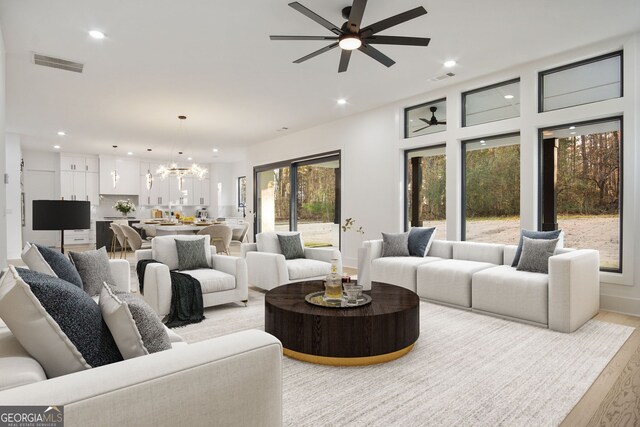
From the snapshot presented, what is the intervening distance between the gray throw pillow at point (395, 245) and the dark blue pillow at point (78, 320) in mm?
4276

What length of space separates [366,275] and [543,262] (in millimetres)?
1917

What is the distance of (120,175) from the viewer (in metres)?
11.7

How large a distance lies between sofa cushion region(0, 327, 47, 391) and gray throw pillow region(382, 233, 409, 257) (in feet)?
14.5

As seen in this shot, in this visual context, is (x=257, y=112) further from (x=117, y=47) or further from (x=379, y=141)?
(x=117, y=47)

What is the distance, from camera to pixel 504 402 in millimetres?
2219

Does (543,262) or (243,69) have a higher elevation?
(243,69)

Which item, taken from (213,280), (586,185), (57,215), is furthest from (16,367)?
(586,185)

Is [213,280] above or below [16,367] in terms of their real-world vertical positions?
below

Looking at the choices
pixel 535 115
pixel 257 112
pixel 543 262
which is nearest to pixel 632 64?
pixel 535 115

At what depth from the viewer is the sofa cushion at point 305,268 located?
4.73 meters

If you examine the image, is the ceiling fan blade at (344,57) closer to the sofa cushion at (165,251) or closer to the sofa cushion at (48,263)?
the sofa cushion at (165,251)

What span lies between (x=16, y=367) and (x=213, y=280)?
9.78 feet

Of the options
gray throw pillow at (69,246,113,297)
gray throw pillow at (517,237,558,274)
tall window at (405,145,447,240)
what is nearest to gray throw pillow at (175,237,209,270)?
gray throw pillow at (69,246,113,297)

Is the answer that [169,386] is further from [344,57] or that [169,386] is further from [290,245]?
[290,245]
